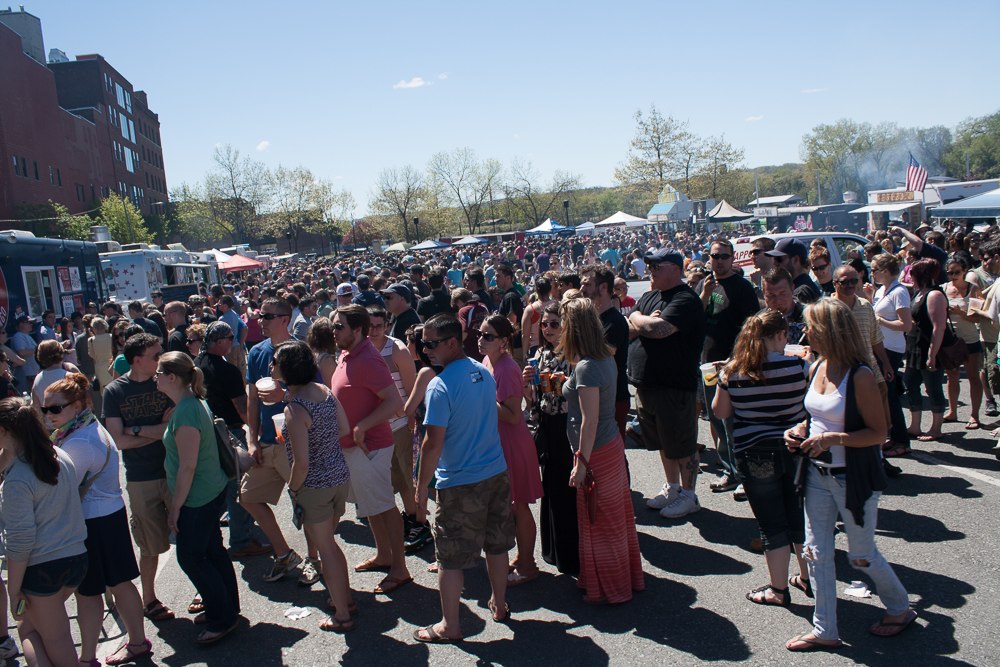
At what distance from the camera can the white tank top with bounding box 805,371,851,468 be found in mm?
3361

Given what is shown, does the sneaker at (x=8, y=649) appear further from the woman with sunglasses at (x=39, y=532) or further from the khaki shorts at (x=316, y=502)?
the khaki shorts at (x=316, y=502)

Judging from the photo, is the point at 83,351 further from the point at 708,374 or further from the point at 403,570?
the point at 708,374

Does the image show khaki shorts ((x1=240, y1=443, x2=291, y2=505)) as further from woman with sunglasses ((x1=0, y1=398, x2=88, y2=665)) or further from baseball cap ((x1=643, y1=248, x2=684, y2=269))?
baseball cap ((x1=643, y1=248, x2=684, y2=269))

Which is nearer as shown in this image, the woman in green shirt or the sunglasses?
the sunglasses

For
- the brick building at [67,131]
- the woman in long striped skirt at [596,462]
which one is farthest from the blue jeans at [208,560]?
the brick building at [67,131]

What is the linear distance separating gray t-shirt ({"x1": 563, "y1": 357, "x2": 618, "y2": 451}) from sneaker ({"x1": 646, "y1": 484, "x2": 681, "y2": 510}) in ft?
5.27

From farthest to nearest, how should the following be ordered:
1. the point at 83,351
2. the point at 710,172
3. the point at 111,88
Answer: the point at 111,88
the point at 710,172
the point at 83,351

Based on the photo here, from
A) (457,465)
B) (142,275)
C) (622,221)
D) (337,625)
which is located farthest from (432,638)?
(622,221)

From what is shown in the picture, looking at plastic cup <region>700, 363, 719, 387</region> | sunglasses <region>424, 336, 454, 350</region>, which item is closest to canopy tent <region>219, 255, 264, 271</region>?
sunglasses <region>424, 336, 454, 350</region>

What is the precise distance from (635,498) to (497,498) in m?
2.30

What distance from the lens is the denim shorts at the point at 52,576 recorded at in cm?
340

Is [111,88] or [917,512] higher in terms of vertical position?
[111,88]

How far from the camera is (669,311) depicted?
16.3 ft

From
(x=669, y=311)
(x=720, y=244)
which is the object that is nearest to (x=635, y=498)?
(x=669, y=311)
